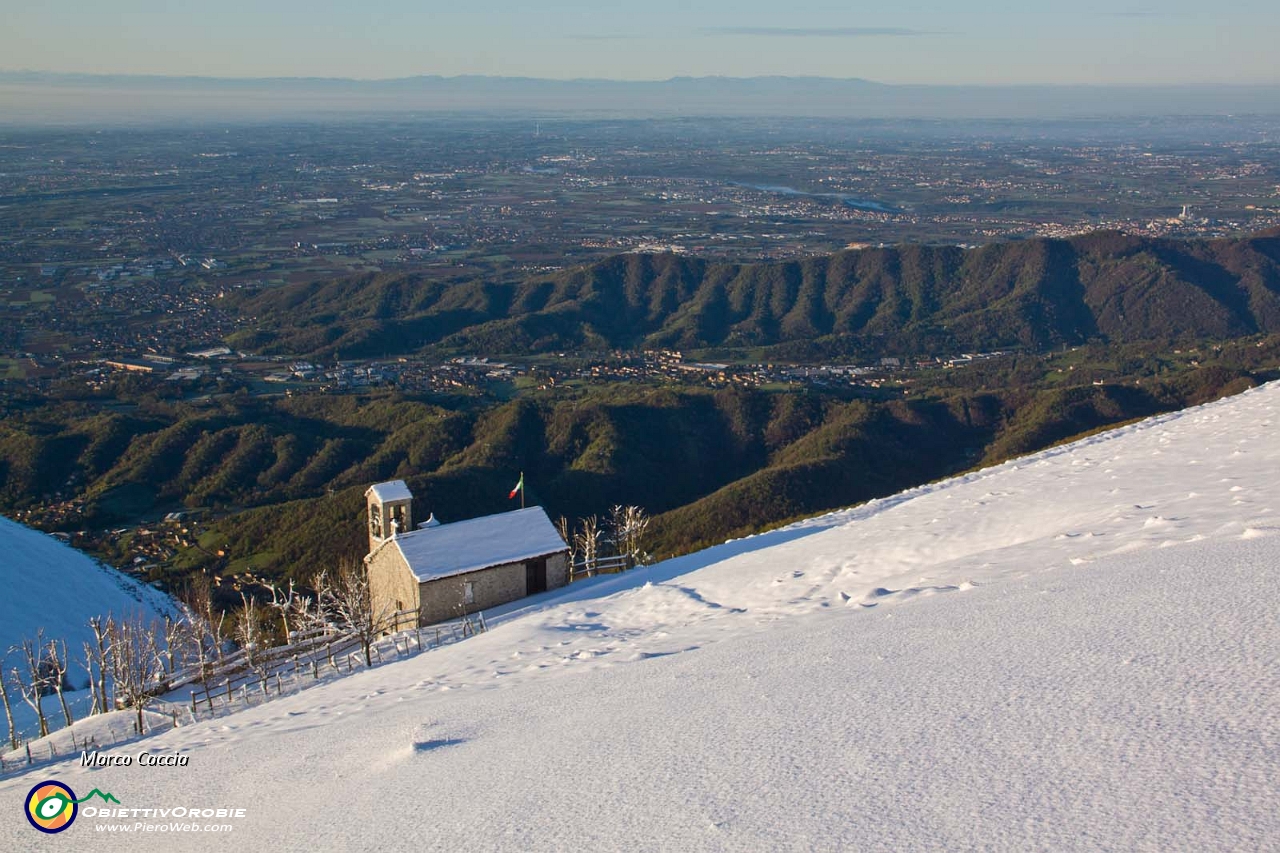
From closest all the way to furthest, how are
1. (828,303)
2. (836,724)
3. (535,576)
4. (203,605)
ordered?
(836,724) → (535,576) → (203,605) → (828,303)

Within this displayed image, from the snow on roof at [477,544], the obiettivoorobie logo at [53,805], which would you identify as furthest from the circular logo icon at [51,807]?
the snow on roof at [477,544]

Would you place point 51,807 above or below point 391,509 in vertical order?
above

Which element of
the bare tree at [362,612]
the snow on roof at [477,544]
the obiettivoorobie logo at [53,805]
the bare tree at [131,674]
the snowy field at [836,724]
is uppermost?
the snowy field at [836,724]

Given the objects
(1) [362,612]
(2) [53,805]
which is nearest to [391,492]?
(1) [362,612]

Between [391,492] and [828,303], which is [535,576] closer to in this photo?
[391,492]

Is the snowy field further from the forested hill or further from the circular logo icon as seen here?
the forested hill

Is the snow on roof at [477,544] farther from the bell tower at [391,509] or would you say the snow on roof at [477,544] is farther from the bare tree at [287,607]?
the bare tree at [287,607]

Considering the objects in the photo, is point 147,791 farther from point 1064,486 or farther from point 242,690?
point 1064,486
